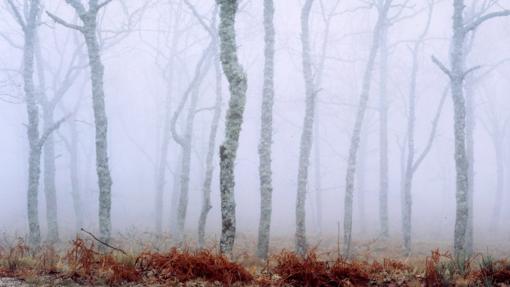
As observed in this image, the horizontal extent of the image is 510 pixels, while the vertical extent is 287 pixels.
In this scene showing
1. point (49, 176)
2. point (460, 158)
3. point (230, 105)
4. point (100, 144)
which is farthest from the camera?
point (49, 176)

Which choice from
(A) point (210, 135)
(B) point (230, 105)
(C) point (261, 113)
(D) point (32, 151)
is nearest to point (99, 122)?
(D) point (32, 151)

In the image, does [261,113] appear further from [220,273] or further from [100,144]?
[220,273]

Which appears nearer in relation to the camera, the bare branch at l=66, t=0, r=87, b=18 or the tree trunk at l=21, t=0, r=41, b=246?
the bare branch at l=66, t=0, r=87, b=18

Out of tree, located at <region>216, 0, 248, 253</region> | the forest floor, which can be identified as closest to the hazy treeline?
→ tree, located at <region>216, 0, 248, 253</region>

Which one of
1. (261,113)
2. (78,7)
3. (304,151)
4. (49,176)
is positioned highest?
(78,7)

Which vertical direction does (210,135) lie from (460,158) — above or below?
above

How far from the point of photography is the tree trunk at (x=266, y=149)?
36.2 ft

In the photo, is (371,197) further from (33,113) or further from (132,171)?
(33,113)

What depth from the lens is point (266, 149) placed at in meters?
11.5

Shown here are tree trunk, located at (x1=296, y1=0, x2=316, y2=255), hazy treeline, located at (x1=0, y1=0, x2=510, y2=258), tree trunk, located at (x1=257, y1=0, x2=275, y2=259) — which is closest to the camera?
tree trunk, located at (x1=257, y1=0, x2=275, y2=259)

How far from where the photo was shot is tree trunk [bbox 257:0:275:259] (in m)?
11.0

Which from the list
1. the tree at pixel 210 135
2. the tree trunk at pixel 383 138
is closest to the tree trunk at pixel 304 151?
the tree at pixel 210 135

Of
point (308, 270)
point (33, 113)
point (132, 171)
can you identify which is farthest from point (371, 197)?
point (308, 270)

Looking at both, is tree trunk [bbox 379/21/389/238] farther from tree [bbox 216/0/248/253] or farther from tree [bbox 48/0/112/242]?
tree [bbox 216/0/248/253]
